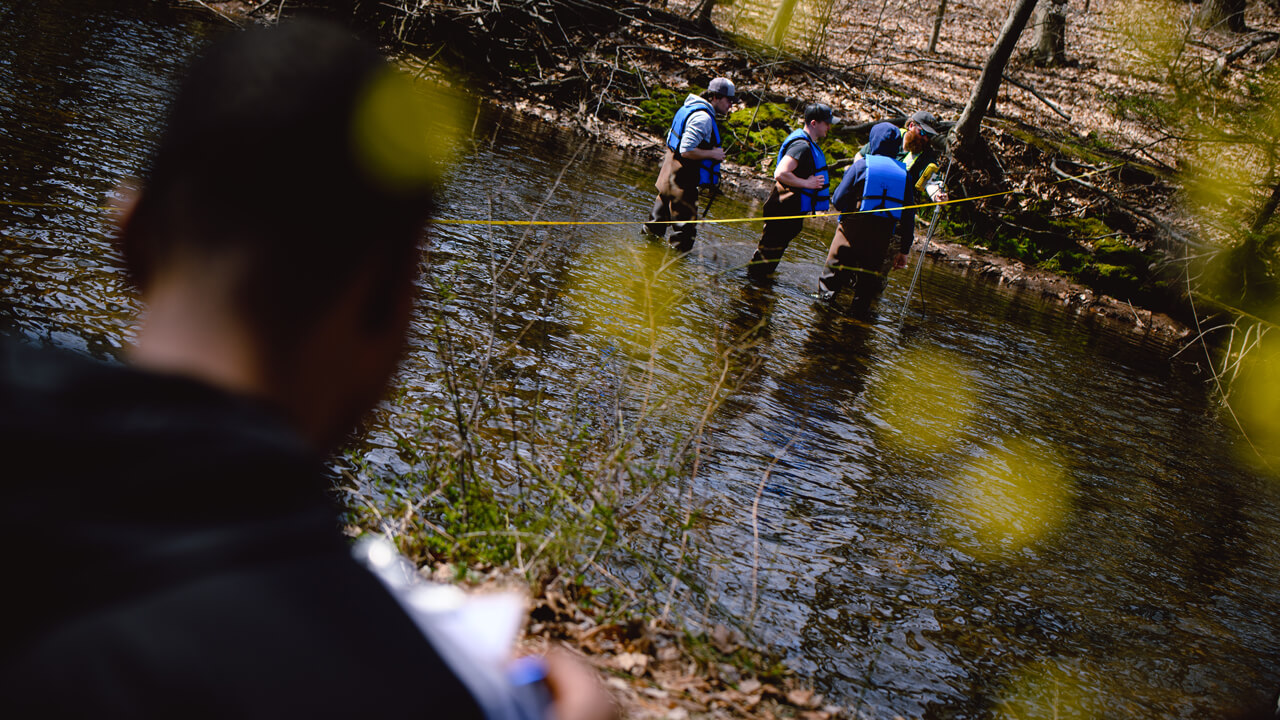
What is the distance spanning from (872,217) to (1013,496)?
4.60 metres

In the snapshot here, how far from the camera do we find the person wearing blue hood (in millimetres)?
10719

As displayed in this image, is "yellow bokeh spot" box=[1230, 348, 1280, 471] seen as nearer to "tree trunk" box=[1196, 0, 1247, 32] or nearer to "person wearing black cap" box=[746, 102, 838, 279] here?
"person wearing black cap" box=[746, 102, 838, 279]

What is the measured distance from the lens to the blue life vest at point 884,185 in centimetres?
1065

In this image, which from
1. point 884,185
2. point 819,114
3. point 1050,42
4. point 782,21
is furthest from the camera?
point 1050,42

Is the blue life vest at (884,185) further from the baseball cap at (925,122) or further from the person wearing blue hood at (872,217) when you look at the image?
the baseball cap at (925,122)

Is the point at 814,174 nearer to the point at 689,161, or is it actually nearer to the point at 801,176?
the point at 801,176

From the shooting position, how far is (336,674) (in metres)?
0.65

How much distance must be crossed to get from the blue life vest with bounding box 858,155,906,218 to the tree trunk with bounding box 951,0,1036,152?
1004 centimetres

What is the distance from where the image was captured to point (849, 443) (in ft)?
24.7

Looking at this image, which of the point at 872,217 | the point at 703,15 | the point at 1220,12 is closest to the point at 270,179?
the point at 872,217

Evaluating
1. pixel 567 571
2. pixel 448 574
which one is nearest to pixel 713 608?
pixel 567 571

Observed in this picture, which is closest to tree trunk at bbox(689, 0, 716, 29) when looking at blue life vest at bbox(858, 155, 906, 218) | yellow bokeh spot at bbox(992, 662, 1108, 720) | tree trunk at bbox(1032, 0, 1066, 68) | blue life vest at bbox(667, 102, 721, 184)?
tree trunk at bbox(1032, 0, 1066, 68)

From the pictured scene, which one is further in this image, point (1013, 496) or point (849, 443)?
point (849, 443)

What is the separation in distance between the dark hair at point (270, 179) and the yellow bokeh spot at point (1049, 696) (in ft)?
15.4
